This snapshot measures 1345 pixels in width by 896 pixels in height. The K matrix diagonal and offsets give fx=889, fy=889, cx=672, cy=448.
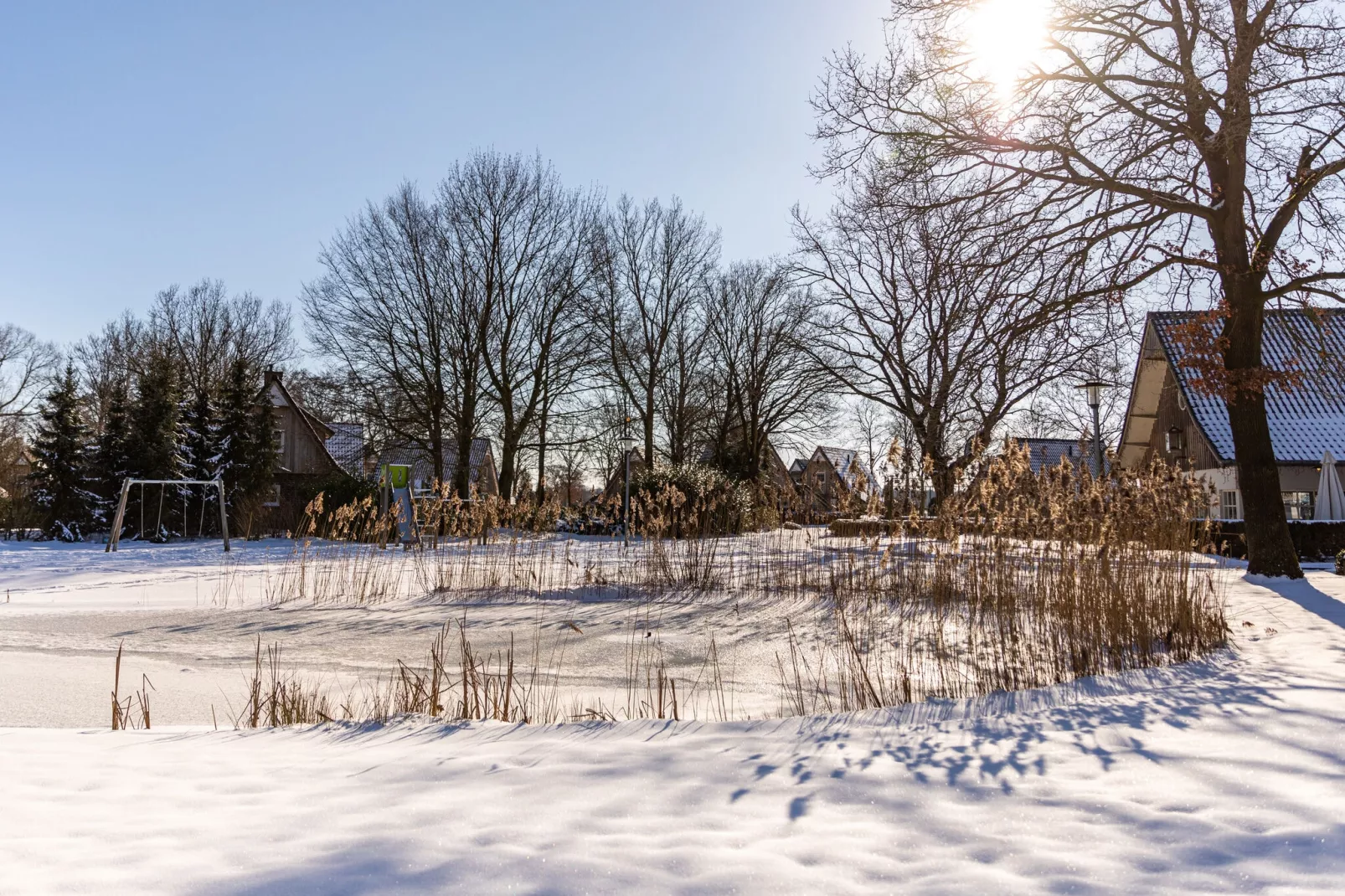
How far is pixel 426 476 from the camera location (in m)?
28.0

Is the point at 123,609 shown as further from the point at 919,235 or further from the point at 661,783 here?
the point at 919,235

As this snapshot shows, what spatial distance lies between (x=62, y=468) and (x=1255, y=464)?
24949 mm

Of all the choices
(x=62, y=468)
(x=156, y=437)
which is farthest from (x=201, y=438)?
(x=62, y=468)

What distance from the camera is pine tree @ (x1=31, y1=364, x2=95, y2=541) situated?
21422 mm

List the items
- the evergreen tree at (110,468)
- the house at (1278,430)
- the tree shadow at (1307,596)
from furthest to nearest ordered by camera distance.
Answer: the evergreen tree at (110,468)
the house at (1278,430)
the tree shadow at (1307,596)

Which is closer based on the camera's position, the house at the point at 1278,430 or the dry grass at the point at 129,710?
the dry grass at the point at 129,710

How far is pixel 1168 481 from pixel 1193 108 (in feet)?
13.8

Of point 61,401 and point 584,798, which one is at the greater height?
point 61,401

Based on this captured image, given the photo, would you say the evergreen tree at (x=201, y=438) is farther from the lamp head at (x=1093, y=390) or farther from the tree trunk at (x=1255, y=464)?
the tree trunk at (x=1255, y=464)

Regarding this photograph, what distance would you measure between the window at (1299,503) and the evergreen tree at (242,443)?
24867 mm

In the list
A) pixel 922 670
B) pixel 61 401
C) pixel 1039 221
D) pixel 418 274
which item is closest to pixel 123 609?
pixel 922 670

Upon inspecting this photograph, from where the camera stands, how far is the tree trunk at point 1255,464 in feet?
30.5

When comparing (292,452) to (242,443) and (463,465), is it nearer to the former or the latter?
(242,443)

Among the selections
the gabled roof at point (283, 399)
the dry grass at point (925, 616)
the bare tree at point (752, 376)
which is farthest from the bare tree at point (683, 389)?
the dry grass at point (925, 616)
